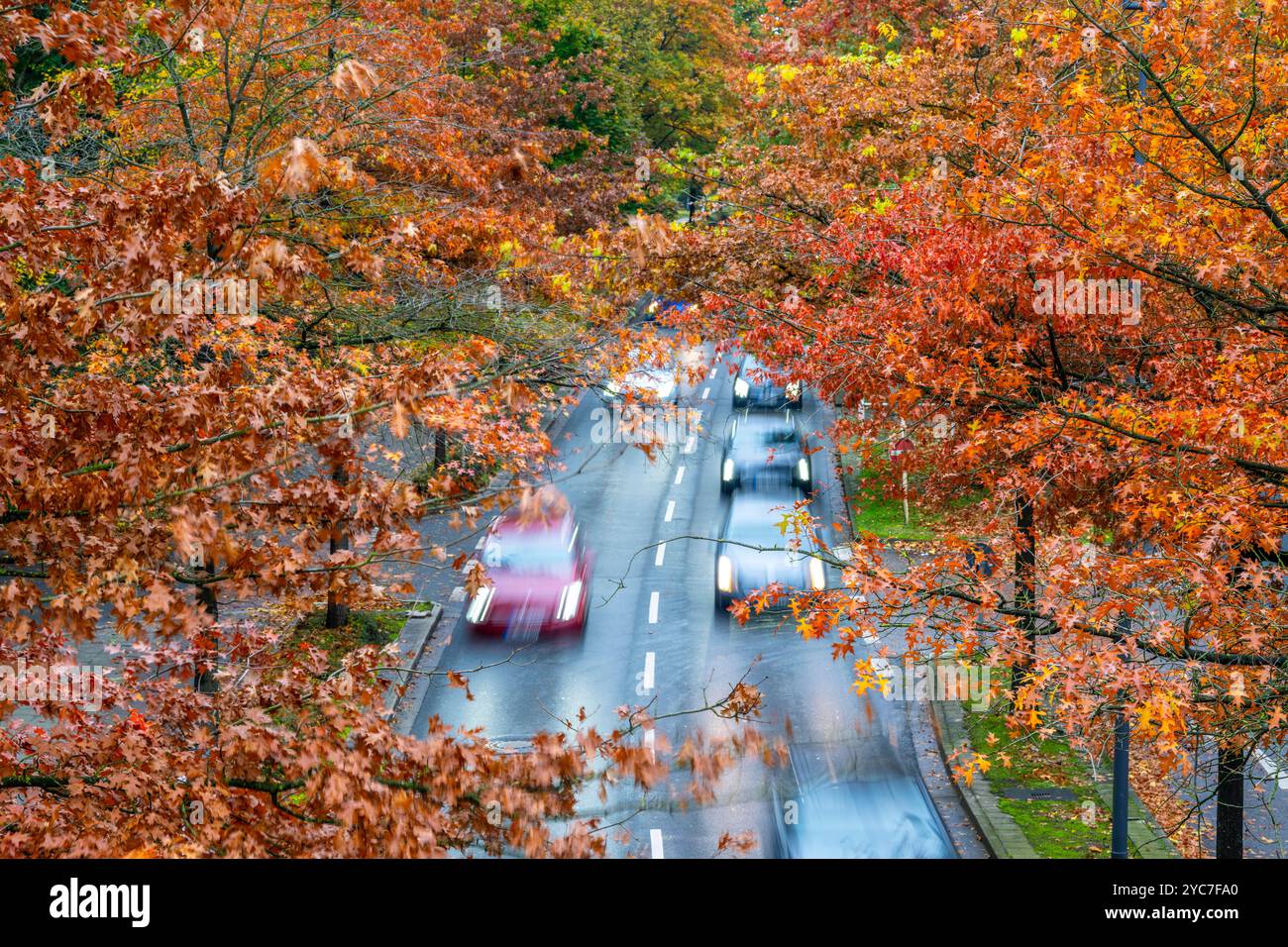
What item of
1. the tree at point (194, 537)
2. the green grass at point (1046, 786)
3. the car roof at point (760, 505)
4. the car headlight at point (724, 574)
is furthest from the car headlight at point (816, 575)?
the tree at point (194, 537)

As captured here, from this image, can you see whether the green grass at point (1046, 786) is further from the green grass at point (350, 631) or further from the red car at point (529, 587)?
the green grass at point (350, 631)

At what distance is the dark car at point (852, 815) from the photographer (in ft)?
41.0

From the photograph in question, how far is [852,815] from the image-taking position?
1323 cm

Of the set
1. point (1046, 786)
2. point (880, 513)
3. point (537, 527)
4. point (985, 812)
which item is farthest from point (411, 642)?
point (880, 513)

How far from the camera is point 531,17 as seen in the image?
3241 centimetres

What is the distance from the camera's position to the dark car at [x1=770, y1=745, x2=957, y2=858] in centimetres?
1250

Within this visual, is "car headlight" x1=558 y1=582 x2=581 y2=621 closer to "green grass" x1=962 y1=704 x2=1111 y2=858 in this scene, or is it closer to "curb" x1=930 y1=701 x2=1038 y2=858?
"curb" x1=930 y1=701 x2=1038 y2=858

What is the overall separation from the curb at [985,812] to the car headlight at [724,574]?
4.61 meters

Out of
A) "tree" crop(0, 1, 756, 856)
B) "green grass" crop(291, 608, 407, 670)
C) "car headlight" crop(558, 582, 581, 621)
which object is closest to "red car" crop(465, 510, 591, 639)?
"car headlight" crop(558, 582, 581, 621)

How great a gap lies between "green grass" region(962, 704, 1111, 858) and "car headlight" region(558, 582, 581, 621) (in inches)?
272

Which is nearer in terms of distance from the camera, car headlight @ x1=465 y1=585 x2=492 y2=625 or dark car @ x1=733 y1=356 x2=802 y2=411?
car headlight @ x1=465 y1=585 x2=492 y2=625

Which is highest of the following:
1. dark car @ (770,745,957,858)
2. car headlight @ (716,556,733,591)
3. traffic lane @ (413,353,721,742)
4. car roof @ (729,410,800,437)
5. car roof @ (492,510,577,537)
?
car roof @ (729,410,800,437)
